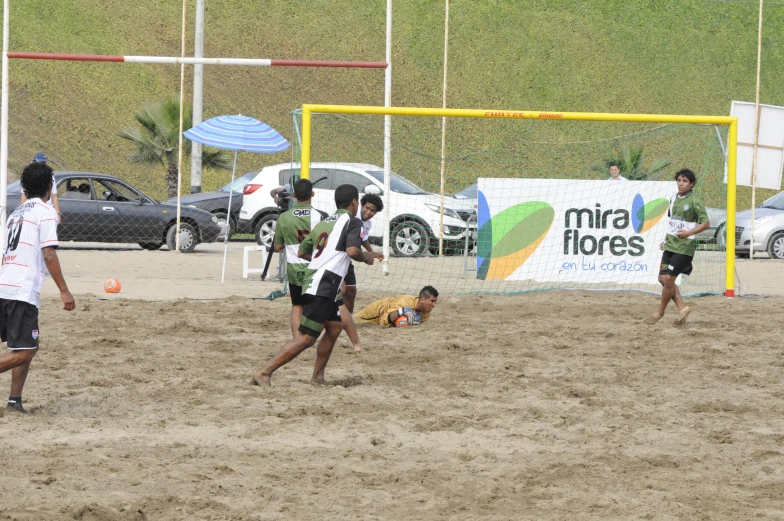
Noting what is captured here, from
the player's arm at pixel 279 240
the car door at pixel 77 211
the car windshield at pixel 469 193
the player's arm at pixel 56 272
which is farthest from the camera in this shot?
the car door at pixel 77 211

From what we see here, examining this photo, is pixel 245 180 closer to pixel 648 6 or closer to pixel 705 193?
pixel 705 193

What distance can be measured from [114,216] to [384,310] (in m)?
9.40

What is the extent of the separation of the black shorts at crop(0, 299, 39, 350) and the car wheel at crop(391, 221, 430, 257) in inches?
420

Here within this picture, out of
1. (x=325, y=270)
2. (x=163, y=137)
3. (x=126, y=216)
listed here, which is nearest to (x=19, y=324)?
(x=325, y=270)

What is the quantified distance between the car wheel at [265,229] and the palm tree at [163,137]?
7.37 metres

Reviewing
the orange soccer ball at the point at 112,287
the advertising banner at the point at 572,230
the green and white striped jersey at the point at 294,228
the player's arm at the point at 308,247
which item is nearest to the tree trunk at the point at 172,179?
the advertising banner at the point at 572,230

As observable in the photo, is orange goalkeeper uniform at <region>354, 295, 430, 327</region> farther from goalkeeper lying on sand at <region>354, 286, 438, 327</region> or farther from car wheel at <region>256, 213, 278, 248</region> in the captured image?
car wheel at <region>256, 213, 278, 248</region>

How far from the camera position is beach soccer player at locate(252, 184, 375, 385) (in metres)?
7.80

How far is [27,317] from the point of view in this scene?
6.82 meters

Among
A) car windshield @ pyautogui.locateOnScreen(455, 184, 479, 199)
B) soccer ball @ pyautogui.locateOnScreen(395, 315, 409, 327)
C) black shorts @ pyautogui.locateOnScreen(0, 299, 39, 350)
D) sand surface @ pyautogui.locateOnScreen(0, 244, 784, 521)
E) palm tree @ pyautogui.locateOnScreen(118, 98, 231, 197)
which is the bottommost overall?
sand surface @ pyautogui.locateOnScreen(0, 244, 784, 521)

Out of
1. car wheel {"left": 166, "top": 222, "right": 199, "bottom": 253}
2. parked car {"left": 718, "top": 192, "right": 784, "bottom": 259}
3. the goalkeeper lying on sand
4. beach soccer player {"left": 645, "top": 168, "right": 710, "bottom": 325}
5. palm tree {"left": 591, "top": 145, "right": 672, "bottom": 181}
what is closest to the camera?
the goalkeeper lying on sand

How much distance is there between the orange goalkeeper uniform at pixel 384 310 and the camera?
37.1 feet

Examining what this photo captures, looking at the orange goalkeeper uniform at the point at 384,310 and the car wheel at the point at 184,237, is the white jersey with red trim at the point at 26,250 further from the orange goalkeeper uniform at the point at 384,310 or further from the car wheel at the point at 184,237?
the car wheel at the point at 184,237

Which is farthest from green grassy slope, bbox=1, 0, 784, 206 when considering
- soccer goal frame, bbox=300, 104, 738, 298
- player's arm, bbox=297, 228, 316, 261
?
player's arm, bbox=297, 228, 316, 261
